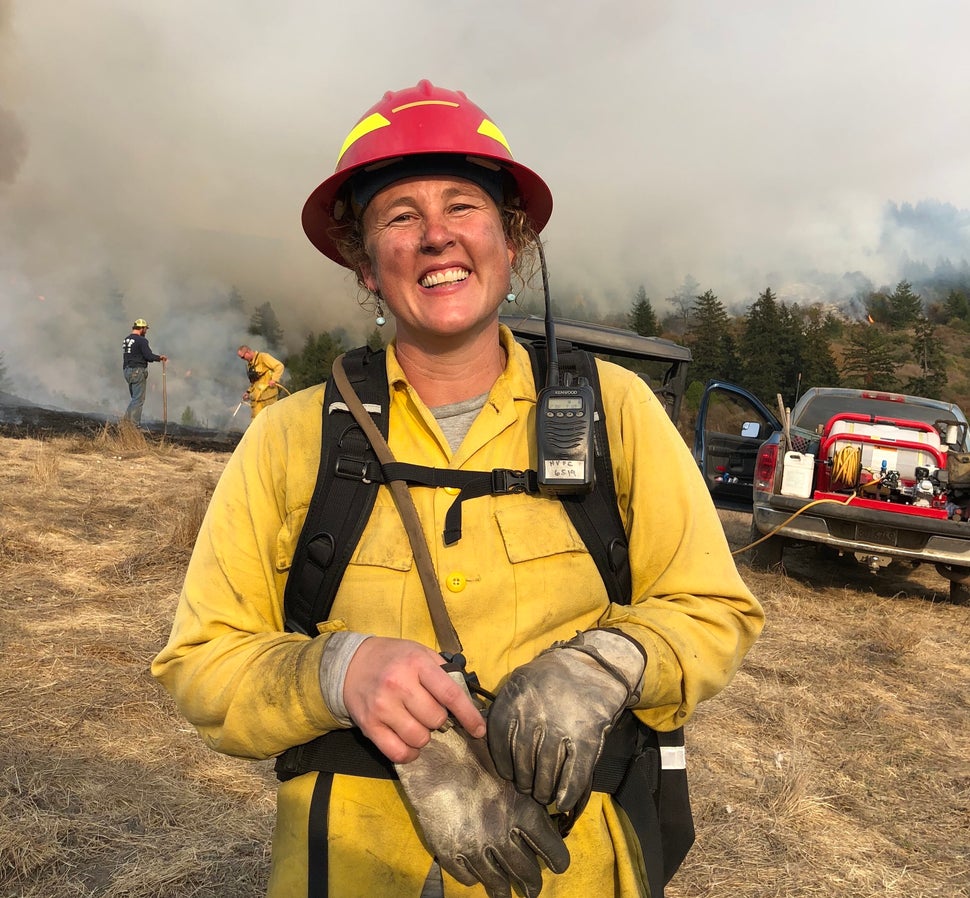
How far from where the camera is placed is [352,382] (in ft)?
4.57

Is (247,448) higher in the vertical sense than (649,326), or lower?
lower

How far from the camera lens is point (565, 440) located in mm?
1233

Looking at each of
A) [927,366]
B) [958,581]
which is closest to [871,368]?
[927,366]

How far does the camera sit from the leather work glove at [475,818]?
109 cm

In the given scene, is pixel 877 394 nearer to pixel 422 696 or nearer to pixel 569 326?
pixel 569 326

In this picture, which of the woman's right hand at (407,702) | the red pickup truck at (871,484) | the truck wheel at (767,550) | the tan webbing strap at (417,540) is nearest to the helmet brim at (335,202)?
the tan webbing strap at (417,540)

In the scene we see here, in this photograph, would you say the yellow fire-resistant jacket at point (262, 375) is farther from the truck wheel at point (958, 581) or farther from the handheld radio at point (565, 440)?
the handheld radio at point (565, 440)

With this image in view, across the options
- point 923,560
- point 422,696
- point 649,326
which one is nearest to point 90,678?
point 422,696

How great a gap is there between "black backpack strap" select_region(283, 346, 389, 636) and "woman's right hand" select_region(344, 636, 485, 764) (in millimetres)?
223

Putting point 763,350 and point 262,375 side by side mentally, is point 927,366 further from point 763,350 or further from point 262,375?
point 262,375

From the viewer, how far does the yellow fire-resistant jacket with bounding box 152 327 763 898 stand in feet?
3.85

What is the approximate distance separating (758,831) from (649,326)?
42348mm

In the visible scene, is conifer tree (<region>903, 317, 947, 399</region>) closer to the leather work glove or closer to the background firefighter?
the background firefighter

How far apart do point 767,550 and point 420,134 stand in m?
5.88
